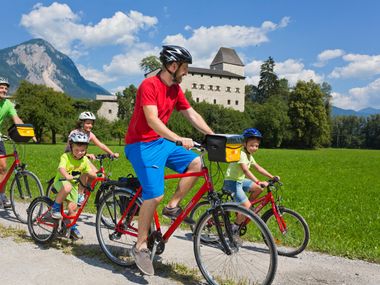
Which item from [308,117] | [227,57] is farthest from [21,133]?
[227,57]

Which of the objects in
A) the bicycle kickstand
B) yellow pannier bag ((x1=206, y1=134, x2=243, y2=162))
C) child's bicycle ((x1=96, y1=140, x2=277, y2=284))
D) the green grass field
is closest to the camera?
yellow pannier bag ((x1=206, y1=134, x2=243, y2=162))

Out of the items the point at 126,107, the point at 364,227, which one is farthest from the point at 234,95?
the point at 364,227

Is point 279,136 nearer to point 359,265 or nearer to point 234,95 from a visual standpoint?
point 234,95

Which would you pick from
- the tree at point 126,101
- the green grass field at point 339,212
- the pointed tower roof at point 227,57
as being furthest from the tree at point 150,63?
the green grass field at point 339,212

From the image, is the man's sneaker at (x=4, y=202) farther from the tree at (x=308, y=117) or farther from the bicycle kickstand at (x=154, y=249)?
the tree at (x=308, y=117)

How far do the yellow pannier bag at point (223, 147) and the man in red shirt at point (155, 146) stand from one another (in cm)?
40

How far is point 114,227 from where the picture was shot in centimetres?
474

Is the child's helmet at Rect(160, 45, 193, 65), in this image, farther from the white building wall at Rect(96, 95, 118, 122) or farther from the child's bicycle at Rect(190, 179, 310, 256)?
the white building wall at Rect(96, 95, 118, 122)

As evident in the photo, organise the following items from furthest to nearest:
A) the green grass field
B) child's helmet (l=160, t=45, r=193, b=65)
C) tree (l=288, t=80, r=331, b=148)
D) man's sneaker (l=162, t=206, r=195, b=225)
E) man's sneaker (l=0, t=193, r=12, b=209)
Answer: tree (l=288, t=80, r=331, b=148), man's sneaker (l=0, t=193, r=12, b=209), the green grass field, man's sneaker (l=162, t=206, r=195, b=225), child's helmet (l=160, t=45, r=193, b=65)

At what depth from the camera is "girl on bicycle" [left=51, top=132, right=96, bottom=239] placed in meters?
5.20

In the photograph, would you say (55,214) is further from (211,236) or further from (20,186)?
(211,236)

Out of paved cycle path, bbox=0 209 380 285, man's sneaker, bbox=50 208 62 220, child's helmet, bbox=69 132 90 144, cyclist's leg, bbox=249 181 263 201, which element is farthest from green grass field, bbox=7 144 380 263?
man's sneaker, bbox=50 208 62 220

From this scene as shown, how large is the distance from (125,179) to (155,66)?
86410mm

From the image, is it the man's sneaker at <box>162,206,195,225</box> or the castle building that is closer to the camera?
the man's sneaker at <box>162,206,195,225</box>
